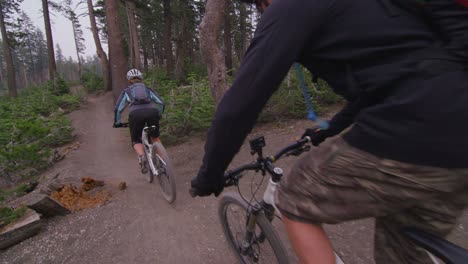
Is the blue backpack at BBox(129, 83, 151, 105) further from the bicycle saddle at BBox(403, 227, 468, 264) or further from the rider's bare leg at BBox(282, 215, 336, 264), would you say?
the bicycle saddle at BBox(403, 227, 468, 264)

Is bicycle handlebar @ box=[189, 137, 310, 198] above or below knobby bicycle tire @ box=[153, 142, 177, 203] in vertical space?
above

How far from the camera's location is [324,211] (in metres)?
1.12

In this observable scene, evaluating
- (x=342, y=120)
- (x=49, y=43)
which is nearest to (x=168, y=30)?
(x=49, y=43)

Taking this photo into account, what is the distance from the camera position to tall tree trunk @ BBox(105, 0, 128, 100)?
12258mm

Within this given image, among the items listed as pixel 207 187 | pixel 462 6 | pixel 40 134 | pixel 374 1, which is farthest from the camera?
pixel 40 134

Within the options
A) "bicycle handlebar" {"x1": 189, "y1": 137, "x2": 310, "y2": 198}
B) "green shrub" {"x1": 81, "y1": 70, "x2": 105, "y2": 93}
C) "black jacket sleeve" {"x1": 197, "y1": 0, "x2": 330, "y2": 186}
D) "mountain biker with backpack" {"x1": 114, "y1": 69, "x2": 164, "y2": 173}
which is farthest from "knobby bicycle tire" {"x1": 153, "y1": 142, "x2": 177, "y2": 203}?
"green shrub" {"x1": 81, "y1": 70, "x2": 105, "y2": 93}

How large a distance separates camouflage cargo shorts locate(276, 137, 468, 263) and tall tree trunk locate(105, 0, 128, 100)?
12.5m

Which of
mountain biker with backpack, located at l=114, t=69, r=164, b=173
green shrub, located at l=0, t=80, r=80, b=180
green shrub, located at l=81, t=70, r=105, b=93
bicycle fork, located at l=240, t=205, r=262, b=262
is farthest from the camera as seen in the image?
green shrub, located at l=81, t=70, r=105, b=93

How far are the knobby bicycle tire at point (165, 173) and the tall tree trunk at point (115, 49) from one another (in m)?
8.75

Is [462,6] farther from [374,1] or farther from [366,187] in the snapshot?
[366,187]

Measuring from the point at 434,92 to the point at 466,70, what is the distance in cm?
15

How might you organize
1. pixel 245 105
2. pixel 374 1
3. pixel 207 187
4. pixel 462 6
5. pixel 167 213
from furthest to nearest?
pixel 167 213, pixel 207 187, pixel 245 105, pixel 374 1, pixel 462 6

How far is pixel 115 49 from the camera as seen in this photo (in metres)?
12.6

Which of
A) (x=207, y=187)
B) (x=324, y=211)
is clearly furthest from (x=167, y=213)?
(x=324, y=211)
